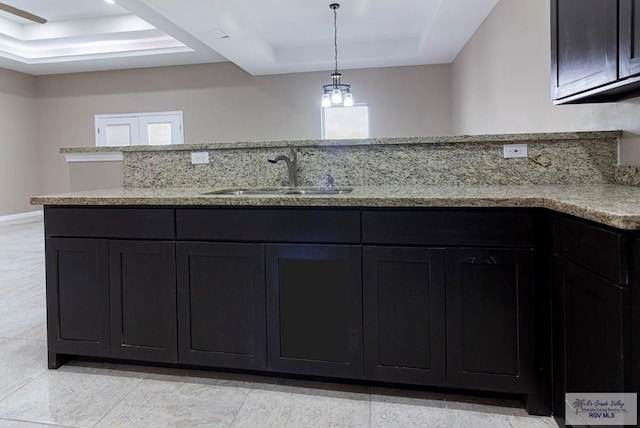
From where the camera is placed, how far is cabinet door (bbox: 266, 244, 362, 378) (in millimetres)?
1744

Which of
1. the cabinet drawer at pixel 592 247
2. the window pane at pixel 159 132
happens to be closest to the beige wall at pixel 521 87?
the cabinet drawer at pixel 592 247

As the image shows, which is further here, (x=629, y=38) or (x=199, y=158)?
(x=199, y=158)

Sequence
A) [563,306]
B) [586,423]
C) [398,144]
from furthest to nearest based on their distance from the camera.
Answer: [398,144] → [563,306] → [586,423]

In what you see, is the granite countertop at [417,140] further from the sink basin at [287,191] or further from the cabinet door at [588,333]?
the cabinet door at [588,333]

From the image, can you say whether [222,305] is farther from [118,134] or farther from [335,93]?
[118,134]

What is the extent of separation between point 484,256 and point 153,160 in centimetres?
189

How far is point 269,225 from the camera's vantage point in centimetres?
179

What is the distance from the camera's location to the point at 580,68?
1.71 m

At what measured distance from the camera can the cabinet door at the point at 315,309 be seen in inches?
68.7

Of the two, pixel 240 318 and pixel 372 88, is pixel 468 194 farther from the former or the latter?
pixel 372 88

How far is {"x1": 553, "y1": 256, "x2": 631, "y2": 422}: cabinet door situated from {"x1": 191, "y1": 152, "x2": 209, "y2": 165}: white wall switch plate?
1.80 meters

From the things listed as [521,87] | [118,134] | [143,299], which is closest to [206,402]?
[143,299]

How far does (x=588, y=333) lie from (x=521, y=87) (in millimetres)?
2849

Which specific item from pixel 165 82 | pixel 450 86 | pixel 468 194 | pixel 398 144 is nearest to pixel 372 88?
pixel 450 86
